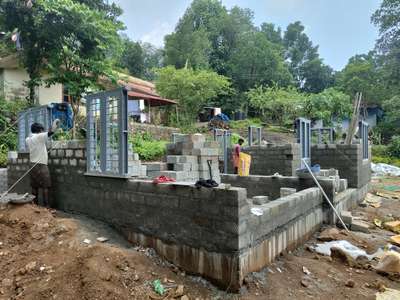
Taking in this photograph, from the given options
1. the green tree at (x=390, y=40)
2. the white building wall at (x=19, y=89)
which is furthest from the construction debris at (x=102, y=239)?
the green tree at (x=390, y=40)

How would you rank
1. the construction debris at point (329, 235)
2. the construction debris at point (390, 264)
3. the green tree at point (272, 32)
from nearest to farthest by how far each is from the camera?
1. the construction debris at point (390, 264)
2. the construction debris at point (329, 235)
3. the green tree at point (272, 32)

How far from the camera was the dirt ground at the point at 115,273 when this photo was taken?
3.45m

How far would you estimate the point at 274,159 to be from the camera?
9641 millimetres

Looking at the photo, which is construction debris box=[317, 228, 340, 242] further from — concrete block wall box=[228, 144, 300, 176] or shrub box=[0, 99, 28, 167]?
shrub box=[0, 99, 28, 167]

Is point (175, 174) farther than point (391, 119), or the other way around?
point (391, 119)

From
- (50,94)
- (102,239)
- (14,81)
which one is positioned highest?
(14,81)

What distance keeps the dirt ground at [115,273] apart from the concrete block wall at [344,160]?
4.09 metres

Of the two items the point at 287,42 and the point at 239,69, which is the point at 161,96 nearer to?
the point at 239,69

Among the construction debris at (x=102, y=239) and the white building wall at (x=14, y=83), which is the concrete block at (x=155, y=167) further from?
the white building wall at (x=14, y=83)

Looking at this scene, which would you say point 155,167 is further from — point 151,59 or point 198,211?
point 151,59

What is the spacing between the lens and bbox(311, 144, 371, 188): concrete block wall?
875 centimetres

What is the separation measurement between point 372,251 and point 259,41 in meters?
27.0

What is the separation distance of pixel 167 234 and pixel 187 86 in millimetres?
16705

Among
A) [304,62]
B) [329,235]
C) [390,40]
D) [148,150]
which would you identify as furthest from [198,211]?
[304,62]
